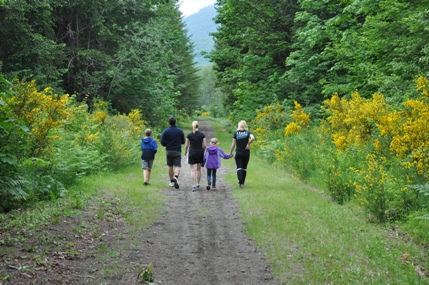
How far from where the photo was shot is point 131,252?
6.61 meters

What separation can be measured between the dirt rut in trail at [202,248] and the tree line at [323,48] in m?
5.96

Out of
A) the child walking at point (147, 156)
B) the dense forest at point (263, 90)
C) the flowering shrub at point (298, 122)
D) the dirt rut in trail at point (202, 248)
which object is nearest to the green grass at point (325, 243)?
the dirt rut in trail at point (202, 248)

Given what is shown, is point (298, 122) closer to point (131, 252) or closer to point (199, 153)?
point (199, 153)

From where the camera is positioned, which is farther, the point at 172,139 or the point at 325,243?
the point at 172,139

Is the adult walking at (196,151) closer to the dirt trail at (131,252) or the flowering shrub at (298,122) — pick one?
the dirt trail at (131,252)

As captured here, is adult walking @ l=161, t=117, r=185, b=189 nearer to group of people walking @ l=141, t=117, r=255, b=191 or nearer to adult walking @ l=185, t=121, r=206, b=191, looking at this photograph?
group of people walking @ l=141, t=117, r=255, b=191

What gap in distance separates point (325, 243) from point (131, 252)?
3.13 metres

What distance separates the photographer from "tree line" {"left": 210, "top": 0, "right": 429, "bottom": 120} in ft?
40.1

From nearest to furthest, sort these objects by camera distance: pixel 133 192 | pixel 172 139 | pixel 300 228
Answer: pixel 300 228 → pixel 133 192 → pixel 172 139

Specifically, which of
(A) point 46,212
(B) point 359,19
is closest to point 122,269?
(A) point 46,212

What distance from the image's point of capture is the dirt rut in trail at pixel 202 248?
5724 millimetres

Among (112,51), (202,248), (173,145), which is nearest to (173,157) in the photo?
(173,145)

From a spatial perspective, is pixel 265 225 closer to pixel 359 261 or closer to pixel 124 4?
pixel 359 261

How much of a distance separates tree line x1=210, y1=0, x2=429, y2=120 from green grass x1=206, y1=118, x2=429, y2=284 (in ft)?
14.1
